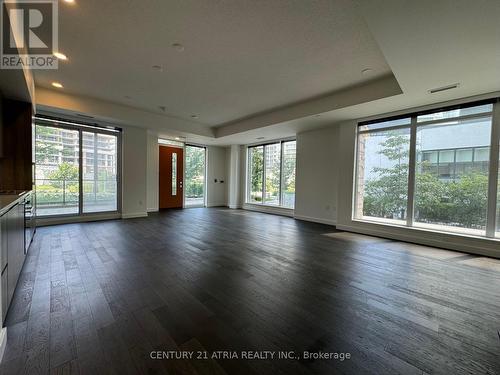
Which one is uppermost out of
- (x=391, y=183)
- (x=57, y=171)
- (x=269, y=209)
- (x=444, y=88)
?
(x=444, y=88)

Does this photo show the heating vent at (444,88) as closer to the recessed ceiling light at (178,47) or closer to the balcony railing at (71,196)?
the recessed ceiling light at (178,47)

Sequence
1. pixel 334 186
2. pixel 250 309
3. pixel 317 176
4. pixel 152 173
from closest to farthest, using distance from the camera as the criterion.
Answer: pixel 250 309
pixel 334 186
pixel 317 176
pixel 152 173

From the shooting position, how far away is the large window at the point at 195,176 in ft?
29.2

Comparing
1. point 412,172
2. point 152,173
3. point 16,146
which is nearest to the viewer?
point 16,146

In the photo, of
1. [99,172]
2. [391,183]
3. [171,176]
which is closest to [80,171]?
[99,172]

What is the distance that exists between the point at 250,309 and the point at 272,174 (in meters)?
6.43

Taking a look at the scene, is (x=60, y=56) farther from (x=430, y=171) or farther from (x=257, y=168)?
(x=430, y=171)

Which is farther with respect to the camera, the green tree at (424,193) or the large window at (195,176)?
the large window at (195,176)

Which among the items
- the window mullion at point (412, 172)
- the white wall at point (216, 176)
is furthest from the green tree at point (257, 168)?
the window mullion at point (412, 172)

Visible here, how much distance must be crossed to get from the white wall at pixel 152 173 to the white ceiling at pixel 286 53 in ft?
7.73

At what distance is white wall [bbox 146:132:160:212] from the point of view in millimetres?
7449

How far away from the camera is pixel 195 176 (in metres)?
9.17

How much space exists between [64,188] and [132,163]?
166cm

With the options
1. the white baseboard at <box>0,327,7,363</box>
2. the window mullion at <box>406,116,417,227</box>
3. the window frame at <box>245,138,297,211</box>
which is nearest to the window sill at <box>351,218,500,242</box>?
the window mullion at <box>406,116,417,227</box>
